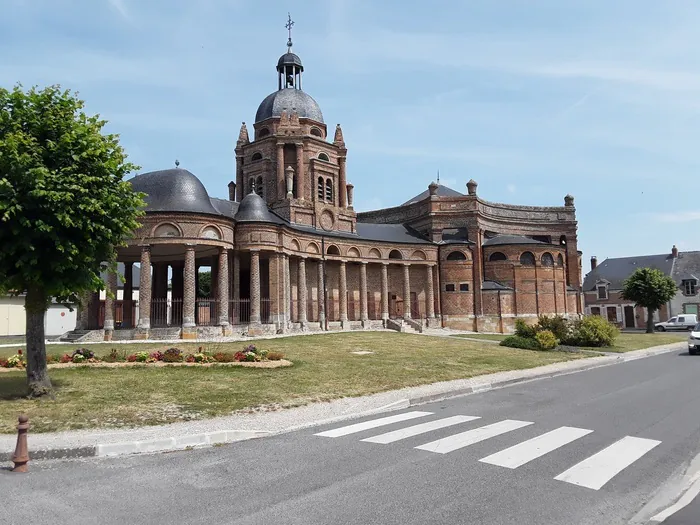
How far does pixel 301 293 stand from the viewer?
119 feet

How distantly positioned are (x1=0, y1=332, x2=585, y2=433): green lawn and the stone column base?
6766 mm

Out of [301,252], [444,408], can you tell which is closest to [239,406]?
[444,408]

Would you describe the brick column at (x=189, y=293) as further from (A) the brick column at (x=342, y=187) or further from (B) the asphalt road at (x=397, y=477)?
Answer: (B) the asphalt road at (x=397, y=477)

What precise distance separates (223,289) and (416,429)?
23.1 metres

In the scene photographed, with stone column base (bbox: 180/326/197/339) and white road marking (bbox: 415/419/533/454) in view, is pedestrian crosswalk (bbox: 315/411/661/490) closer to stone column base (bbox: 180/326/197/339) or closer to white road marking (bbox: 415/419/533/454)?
white road marking (bbox: 415/419/533/454)

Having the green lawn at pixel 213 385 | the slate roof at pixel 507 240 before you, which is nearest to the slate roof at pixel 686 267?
the slate roof at pixel 507 240

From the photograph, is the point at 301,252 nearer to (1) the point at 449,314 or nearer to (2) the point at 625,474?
(1) the point at 449,314

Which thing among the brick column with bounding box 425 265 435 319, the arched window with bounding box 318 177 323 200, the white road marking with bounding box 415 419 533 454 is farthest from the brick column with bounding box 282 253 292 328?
the white road marking with bounding box 415 419 533 454

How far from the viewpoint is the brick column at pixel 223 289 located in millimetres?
30016

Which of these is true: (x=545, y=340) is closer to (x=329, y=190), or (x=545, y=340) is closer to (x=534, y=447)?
(x=534, y=447)

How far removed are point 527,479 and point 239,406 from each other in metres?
6.45

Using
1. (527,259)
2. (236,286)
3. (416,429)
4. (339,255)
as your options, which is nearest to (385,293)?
(339,255)

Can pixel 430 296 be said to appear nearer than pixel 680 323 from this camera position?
Yes

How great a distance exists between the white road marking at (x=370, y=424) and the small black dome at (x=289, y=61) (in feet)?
144
